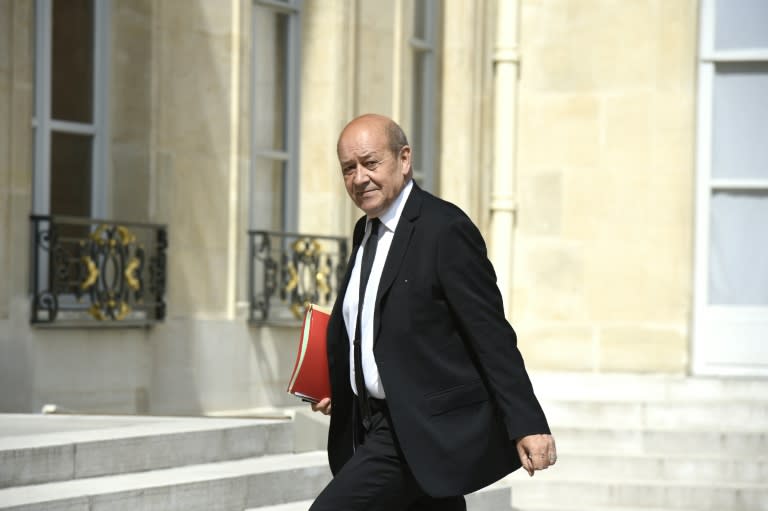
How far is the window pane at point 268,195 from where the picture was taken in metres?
10.6

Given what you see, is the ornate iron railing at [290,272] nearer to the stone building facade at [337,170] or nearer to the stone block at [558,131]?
the stone building facade at [337,170]

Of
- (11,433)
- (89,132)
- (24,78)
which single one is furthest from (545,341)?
(11,433)

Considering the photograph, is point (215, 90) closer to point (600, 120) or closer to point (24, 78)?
point (24, 78)

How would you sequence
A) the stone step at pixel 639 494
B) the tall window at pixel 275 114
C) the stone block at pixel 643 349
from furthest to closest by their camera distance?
the stone block at pixel 643 349, the tall window at pixel 275 114, the stone step at pixel 639 494

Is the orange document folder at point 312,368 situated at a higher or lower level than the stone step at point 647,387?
higher

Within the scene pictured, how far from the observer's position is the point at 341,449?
4305 mm

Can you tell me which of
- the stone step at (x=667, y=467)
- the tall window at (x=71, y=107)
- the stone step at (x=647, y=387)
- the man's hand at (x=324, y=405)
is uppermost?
the tall window at (x=71, y=107)

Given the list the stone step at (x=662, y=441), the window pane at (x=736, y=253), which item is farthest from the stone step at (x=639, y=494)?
the window pane at (x=736, y=253)

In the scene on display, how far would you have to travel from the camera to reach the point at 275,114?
10.8 metres

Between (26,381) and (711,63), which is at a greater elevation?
(711,63)

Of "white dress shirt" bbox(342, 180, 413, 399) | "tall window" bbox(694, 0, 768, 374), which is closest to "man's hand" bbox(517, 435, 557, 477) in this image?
"white dress shirt" bbox(342, 180, 413, 399)

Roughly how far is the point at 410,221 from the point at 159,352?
5.39 m

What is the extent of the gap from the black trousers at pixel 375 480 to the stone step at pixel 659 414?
6.73 metres

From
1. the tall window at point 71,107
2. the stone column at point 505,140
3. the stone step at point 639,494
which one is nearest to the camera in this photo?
the tall window at point 71,107
